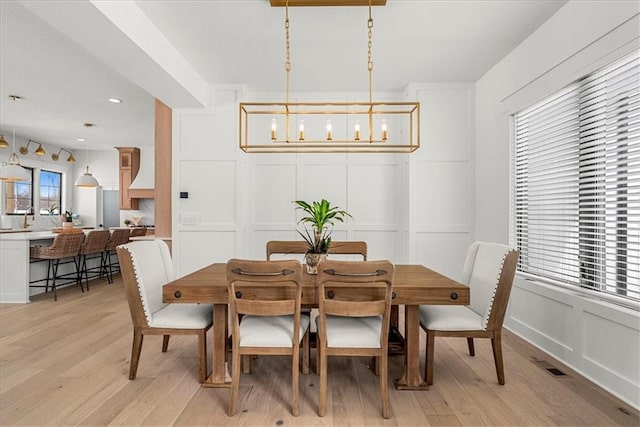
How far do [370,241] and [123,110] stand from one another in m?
4.49

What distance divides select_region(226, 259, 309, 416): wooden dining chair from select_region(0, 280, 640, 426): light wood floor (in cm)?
26

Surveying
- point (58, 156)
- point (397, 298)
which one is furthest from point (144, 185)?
point (397, 298)

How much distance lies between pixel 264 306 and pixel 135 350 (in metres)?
1.11

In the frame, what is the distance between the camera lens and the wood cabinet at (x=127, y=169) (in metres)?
8.38

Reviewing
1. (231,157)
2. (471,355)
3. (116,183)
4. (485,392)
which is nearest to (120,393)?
(485,392)

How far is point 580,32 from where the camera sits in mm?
2600

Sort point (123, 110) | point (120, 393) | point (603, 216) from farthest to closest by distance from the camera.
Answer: point (123, 110)
point (603, 216)
point (120, 393)

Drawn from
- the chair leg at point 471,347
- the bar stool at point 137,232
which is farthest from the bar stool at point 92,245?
the chair leg at point 471,347

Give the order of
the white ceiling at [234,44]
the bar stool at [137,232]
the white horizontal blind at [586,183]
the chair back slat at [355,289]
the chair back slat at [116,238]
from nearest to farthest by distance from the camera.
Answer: the chair back slat at [355,289]
the white horizontal blind at [586,183]
the white ceiling at [234,44]
the chair back slat at [116,238]
the bar stool at [137,232]

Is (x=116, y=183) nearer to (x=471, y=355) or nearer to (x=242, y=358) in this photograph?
(x=242, y=358)

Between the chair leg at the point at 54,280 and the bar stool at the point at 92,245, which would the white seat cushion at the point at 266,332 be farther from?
the bar stool at the point at 92,245

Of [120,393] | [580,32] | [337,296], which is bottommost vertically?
[120,393]

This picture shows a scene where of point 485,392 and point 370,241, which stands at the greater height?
point 370,241

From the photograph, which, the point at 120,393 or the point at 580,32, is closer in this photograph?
the point at 120,393
